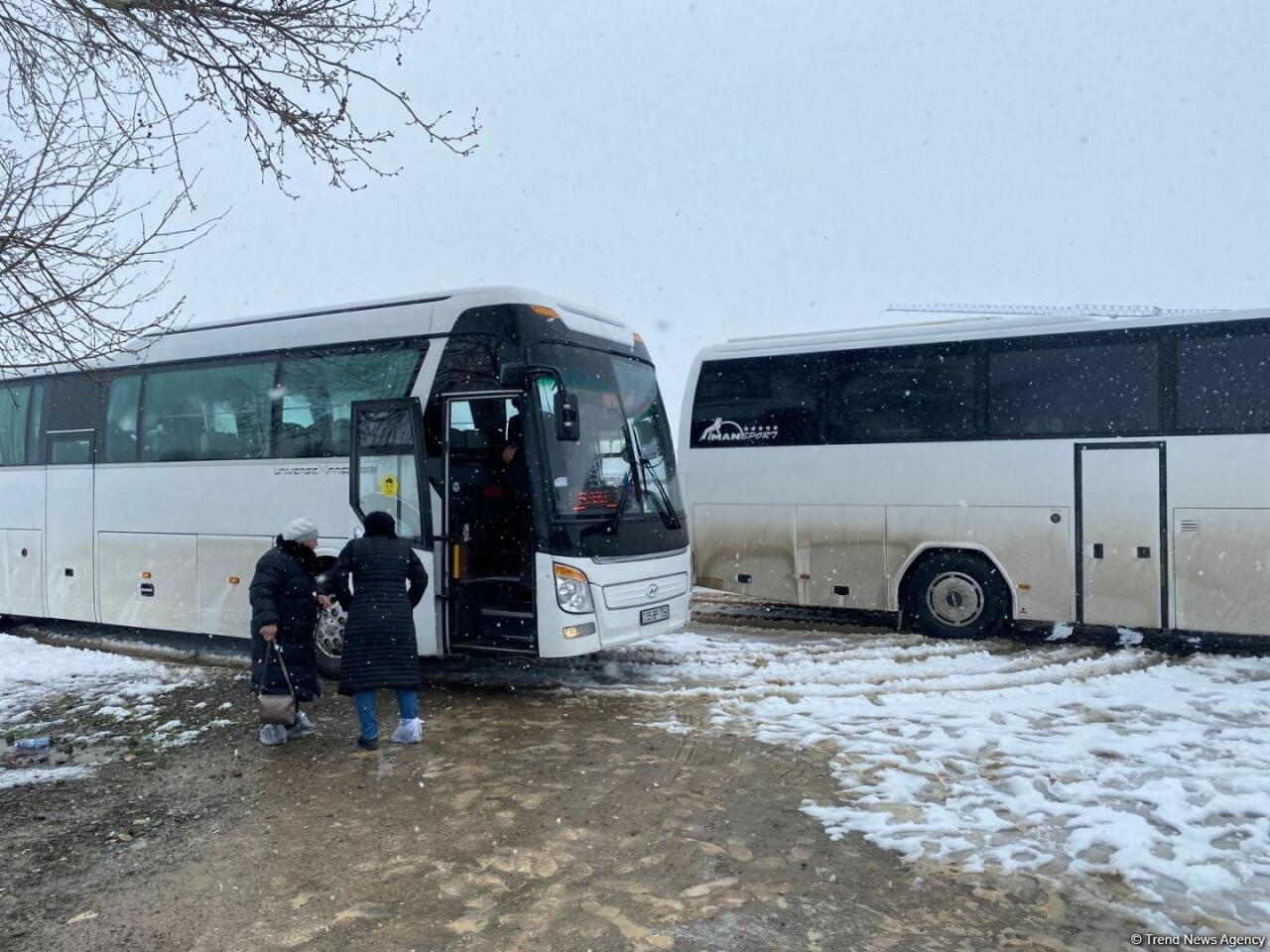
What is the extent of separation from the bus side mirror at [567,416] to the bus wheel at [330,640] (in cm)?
311

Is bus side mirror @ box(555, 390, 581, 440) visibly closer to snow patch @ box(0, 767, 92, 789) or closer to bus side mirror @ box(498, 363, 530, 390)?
bus side mirror @ box(498, 363, 530, 390)

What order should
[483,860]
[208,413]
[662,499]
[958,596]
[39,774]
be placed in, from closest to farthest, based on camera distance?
[483,860], [39,774], [662,499], [208,413], [958,596]

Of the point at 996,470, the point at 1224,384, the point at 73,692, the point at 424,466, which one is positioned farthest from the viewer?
the point at 996,470

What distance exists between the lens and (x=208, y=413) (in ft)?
32.6

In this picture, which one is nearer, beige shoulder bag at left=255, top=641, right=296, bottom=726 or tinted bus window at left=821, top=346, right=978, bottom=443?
beige shoulder bag at left=255, top=641, right=296, bottom=726

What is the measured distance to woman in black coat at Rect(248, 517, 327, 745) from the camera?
22.3ft

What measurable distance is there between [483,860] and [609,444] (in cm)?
445

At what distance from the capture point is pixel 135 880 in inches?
181

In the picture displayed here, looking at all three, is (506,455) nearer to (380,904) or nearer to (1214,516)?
(380,904)

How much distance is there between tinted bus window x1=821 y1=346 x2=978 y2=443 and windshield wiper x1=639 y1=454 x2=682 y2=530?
3397mm

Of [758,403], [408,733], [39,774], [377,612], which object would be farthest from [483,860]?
[758,403]

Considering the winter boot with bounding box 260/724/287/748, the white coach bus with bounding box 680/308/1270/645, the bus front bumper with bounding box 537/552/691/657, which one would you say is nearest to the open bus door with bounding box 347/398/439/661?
the bus front bumper with bounding box 537/552/691/657

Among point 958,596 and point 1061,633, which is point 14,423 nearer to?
point 958,596

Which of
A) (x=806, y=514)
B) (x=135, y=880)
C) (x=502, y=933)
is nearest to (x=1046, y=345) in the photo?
(x=806, y=514)
